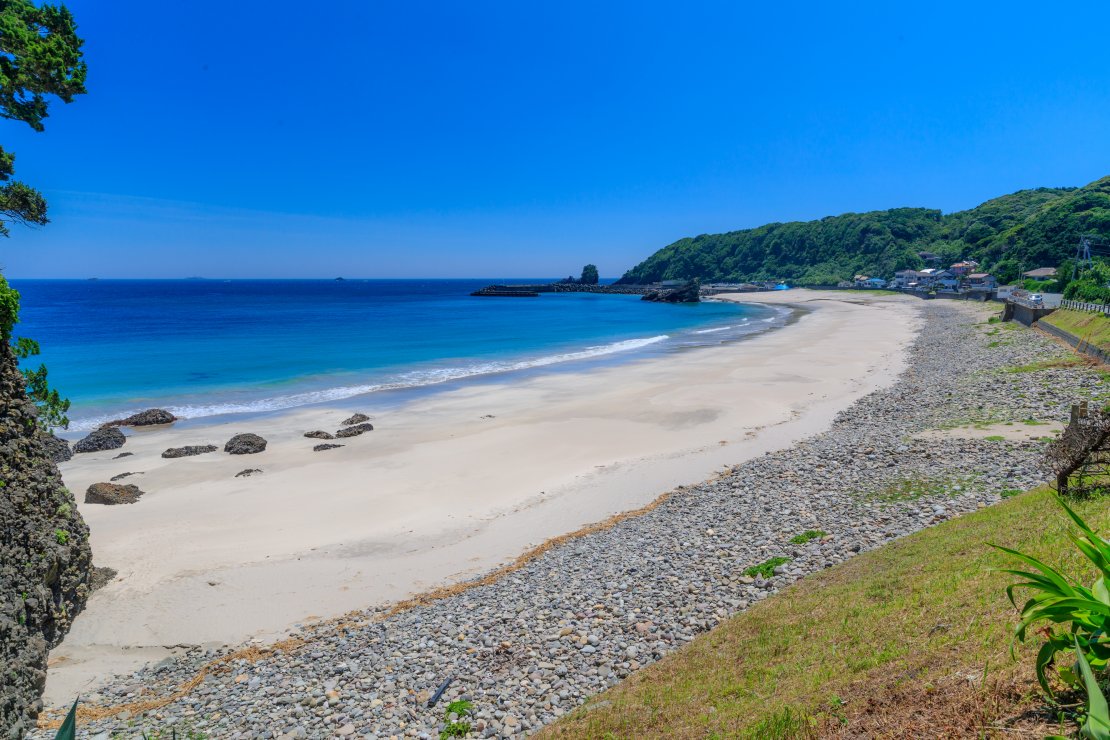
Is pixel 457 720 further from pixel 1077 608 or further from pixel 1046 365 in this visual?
pixel 1046 365

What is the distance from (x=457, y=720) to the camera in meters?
7.03

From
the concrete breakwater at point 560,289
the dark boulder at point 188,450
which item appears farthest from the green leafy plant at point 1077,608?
the concrete breakwater at point 560,289

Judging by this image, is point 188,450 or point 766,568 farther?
point 188,450

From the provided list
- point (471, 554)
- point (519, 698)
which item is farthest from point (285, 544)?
point (519, 698)

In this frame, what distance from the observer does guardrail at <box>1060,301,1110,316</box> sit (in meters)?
33.2

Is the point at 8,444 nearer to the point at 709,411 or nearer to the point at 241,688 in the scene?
the point at 241,688

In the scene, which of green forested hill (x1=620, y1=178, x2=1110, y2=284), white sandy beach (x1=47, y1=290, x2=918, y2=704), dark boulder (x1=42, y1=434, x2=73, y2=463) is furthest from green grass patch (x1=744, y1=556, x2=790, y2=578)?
green forested hill (x1=620, y1=178, x2=1110, y2=284)

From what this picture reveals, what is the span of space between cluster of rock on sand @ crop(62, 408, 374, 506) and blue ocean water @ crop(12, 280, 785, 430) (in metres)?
3.84

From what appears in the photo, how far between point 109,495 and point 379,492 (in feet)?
25.2

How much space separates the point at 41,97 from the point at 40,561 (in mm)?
7897

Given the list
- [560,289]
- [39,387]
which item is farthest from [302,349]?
[560,289]

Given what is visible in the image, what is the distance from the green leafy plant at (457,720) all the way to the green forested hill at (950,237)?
111108 mm

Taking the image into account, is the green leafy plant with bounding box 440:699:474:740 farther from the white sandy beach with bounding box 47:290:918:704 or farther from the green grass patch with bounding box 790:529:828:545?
the green grass patch with bounding box 790:529:828:545

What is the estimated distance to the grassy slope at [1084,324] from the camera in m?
27.3
